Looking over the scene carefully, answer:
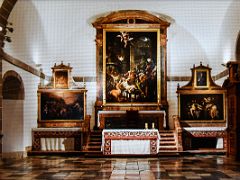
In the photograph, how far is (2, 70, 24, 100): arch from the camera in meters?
16.6

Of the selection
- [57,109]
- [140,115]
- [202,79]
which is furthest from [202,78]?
[57,109]

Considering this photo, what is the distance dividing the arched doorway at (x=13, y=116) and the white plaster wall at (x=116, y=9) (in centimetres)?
Answer: 191

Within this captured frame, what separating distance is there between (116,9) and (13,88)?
5.24 m

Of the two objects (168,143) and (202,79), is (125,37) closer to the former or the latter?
(202,79)

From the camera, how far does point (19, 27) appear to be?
674 inches

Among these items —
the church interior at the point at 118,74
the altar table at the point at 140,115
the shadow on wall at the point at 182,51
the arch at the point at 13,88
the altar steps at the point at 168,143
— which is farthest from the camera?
the shadow on wall at the point at 182,51

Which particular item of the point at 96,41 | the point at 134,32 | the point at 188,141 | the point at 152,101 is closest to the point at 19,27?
the point at 96,41

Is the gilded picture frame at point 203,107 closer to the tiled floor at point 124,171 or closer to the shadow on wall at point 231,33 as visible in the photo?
the shadow on wall at point 231,33

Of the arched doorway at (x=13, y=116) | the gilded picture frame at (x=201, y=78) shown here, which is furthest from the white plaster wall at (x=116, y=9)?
the arched doorway at (x=13, y=116)

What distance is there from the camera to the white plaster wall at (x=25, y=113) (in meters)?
16.7

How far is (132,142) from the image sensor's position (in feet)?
51.3

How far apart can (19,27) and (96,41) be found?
128 inches

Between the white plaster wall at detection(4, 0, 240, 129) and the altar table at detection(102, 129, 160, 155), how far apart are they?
3380 mm

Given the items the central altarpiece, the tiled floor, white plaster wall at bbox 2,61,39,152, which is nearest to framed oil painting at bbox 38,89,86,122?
white plaster wall at bbox 2,61,39,152
